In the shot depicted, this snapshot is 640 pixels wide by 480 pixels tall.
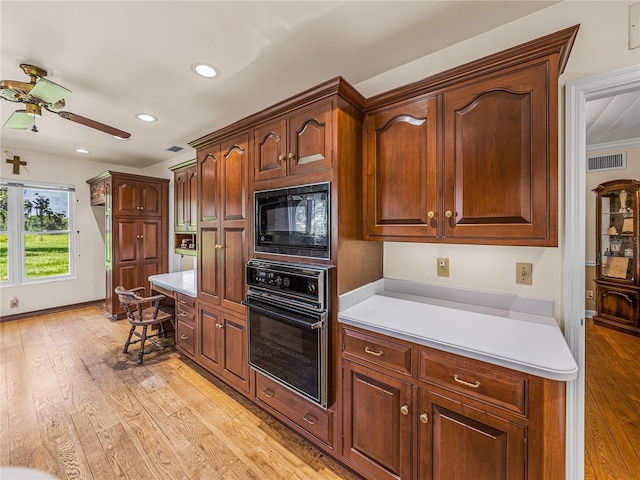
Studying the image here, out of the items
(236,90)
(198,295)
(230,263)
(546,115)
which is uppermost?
(236,90)

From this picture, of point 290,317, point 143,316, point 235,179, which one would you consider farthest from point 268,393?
point 143,316

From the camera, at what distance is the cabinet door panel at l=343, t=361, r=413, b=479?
4.43ft

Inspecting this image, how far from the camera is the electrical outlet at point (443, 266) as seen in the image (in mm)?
1824

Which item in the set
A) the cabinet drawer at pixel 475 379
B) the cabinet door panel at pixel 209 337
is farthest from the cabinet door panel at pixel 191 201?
the cabinet drawer at pixel 475 379

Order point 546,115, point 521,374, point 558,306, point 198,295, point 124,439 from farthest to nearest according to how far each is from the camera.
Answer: point 198,295 < point 124,439 < point 558,306 < point 546,115 < point 521,374

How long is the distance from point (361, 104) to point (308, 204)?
73 centimetres

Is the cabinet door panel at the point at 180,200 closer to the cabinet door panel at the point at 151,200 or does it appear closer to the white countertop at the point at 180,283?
the white countertop at the point at 180,283

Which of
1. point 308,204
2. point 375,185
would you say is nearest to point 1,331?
point 308,204

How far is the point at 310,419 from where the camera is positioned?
1.76 meters

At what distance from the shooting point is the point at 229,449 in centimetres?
178

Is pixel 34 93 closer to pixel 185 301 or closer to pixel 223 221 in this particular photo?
pixel 223 221

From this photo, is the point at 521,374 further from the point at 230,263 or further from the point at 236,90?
the point at 236,90

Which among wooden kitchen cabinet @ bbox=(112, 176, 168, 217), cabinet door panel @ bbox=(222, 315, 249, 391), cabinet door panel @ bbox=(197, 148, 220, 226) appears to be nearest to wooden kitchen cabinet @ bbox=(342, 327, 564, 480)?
cabinet door panel @ bbox=(222, 315, 249, 391)

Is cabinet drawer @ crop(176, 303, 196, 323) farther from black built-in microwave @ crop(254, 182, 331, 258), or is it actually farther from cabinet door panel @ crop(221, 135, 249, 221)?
black built-in microwave @ crop(254, 182, 331, 258)
